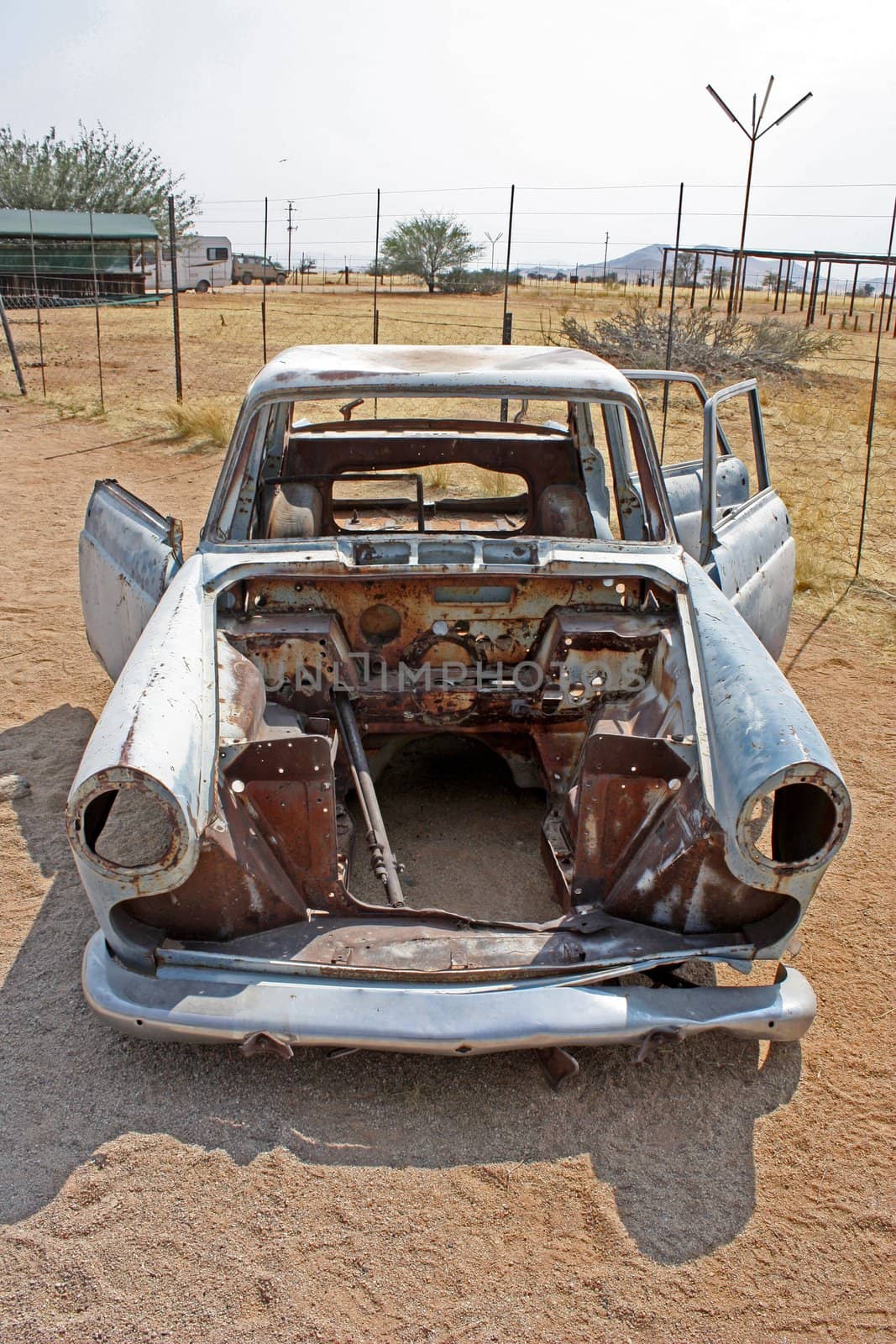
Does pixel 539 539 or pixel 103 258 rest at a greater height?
pixel 103 258

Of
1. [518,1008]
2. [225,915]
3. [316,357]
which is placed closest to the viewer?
[518,1008]

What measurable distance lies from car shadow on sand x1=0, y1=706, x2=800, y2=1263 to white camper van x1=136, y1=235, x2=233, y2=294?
3276 cm

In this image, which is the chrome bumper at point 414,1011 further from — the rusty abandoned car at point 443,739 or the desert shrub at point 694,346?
the desert shrub at point 694,346

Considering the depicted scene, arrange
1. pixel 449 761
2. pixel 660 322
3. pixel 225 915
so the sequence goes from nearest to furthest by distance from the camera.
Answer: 1. pixel 225 915
2. pixel 449 761
3. pixel 660 322

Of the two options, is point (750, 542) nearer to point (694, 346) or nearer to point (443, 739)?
point (443, 739)

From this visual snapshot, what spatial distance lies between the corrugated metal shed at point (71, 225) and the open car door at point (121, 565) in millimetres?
24481

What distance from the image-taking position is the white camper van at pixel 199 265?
33594mm

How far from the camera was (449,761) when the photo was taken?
4.30 meters

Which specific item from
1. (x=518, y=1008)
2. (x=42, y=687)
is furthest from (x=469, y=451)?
(x=518, y=1008)

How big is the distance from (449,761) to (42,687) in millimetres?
2066

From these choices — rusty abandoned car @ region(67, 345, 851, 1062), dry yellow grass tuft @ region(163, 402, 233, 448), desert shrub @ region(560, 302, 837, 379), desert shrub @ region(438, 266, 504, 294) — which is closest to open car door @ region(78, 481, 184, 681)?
rusty abandoned car @ region(67, 345, 851, 1062)

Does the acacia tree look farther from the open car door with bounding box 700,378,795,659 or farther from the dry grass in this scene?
the open car door with bounding box 700,378,795,659

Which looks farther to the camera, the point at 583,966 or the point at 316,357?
the point at 316,357

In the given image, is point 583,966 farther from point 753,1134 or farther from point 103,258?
point 103,258
